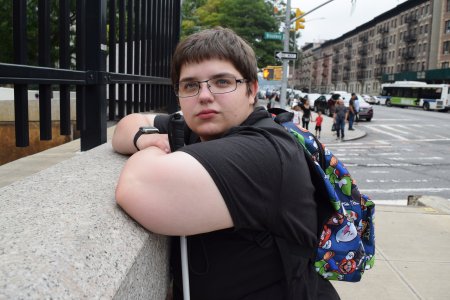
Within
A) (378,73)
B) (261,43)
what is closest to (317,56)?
(378,73)

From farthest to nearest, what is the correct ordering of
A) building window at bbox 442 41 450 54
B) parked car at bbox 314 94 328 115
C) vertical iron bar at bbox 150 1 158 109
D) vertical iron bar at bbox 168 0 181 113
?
building window at bbox 442 41 450 54
parked car at bbox 314 94 328 115
vertical iron bar at bbox 168 0 181 113
vertical iron bar at bbox 150 1 158 109

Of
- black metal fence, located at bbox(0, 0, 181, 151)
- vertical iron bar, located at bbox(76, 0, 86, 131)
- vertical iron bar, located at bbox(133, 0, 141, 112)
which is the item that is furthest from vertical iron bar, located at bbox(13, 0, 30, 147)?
vertical iron bar, located at bbox(133, 0, 141, 112)

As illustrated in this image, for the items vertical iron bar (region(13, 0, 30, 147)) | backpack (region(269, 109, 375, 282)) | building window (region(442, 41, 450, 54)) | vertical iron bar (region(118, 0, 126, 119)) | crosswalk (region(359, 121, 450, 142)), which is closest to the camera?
backpack (region(269, 109, 375, 282))

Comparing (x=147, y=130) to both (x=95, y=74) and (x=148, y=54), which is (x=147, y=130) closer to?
(x=95, y=74)

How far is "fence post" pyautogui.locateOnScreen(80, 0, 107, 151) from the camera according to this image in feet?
9.12

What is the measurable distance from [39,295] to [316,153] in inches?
43.1

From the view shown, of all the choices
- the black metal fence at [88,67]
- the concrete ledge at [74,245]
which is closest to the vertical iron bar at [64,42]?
the black metal fence at [88,67]

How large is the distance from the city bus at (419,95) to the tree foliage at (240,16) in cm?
1720

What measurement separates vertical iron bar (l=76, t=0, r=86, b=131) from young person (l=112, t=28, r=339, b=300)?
1118mm

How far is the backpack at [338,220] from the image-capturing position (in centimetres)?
162

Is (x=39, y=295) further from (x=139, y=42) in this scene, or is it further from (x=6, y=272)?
(x=139, y=42)

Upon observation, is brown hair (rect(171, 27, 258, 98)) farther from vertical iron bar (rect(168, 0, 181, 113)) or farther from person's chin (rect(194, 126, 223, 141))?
vertical iron bar (rect(168, 0, 181, 113))

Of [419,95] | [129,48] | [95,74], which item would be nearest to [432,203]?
[129,48]

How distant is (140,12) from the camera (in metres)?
4.02
